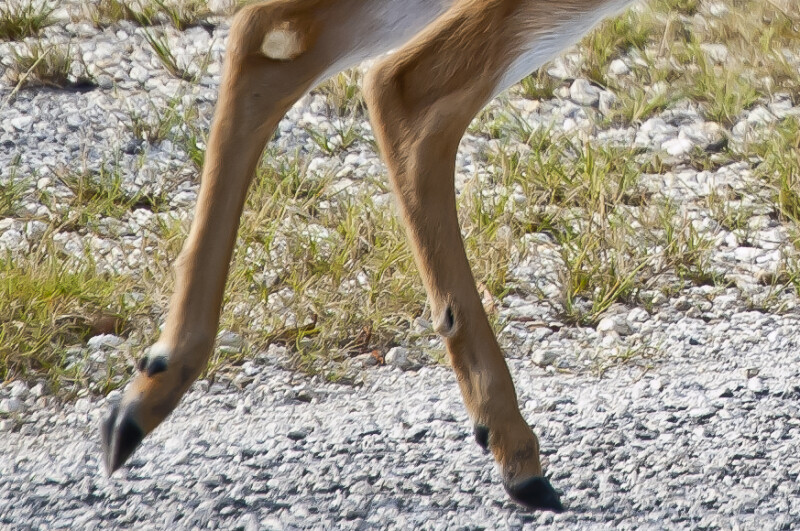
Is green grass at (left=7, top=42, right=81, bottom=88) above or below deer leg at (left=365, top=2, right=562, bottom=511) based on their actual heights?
above

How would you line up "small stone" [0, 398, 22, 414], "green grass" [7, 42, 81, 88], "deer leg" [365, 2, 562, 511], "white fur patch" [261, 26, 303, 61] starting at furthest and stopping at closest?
"green grass" [7, 42, 81, 88], "small stone" [0, 398, 22, 414], "white fur patch" [261, 26, 303, 61], "deer leg" [365, 2, 562, 511]

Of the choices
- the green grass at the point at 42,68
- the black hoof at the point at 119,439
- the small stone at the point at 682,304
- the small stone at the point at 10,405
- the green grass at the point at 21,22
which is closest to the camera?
the black hoof at the point at 119,439

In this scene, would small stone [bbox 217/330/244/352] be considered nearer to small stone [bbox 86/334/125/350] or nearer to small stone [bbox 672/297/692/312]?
small stone [bbox 86/334/125/350]

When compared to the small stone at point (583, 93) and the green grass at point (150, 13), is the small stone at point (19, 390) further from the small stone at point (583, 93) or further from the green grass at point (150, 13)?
the small stone at point (583, 93)

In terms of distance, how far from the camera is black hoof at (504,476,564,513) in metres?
2.44

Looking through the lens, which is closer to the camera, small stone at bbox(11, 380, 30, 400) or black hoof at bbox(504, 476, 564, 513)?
black hoof at bbox(504, 476, 564, 513)

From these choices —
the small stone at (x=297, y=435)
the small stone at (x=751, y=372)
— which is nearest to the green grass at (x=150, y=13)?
the small stone at (x=297, y=435)

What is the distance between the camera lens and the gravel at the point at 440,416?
2.44 m

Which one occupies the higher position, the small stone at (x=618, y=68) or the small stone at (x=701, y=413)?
the small stone at (x=618, y=68)

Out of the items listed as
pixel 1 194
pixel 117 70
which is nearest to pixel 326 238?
pixel 1 194

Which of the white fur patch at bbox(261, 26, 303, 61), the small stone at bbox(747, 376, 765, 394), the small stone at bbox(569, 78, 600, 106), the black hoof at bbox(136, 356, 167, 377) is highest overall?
the small stone at bbox(569, 78, 600, 106)

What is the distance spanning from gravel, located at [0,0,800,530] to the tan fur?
0.24 metres

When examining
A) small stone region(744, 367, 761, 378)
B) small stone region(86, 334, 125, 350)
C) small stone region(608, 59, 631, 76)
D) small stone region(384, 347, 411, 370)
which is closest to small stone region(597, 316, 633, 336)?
small stone region(744, 367, 761, 378)

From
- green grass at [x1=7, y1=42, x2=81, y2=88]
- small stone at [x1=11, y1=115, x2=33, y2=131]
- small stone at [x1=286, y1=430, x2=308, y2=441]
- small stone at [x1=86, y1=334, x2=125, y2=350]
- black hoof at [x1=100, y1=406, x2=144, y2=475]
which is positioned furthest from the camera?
green grass at [x1=7, y1=42, x2=81, y2=88]
